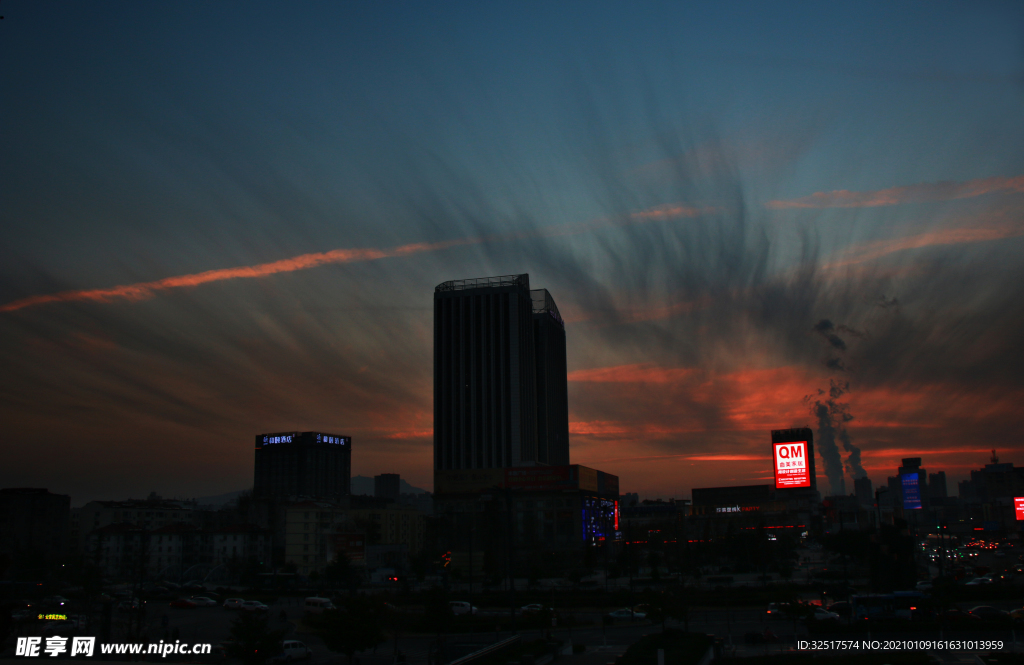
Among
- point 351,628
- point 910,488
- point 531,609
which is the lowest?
point 531,609

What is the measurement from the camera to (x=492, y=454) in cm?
17900

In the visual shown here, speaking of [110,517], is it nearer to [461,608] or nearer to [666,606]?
[461,608]

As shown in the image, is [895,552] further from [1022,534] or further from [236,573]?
[1022,534]

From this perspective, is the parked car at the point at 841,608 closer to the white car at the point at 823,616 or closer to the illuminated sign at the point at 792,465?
the white car at the point at 823,616

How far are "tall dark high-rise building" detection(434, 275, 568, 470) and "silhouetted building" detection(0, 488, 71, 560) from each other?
7757cm

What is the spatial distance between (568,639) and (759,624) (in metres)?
13.7

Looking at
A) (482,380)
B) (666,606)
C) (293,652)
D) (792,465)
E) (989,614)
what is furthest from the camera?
(482,380)

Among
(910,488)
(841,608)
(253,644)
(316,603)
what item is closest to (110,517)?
(316,603)

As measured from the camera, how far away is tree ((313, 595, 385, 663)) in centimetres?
3428

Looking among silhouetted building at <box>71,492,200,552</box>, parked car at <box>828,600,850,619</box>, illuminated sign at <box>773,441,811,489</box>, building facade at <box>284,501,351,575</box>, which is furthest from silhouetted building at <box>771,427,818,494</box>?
silhouetted building at <box>71,492,200,552</box>

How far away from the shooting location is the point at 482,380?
184 m

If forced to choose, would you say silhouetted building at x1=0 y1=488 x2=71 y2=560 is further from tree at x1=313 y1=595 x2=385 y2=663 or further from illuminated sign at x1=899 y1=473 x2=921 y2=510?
illuminated sign at x1=899 y1=473 x2=921 y2=510

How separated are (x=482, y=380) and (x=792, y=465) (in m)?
97.3

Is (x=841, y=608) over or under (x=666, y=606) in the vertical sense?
under
